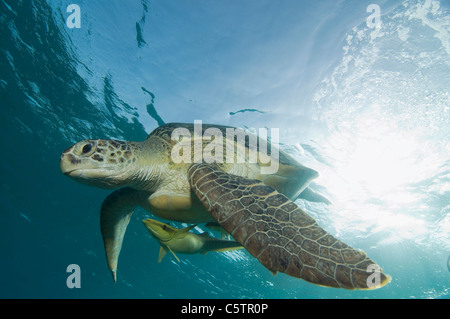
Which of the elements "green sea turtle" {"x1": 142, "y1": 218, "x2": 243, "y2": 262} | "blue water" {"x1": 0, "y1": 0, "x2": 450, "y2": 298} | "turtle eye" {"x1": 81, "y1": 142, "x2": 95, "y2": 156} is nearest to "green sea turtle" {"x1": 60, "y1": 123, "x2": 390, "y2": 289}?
"turtle eye" {"x1": 81, "y1": 142, "x2": 95, "y2": 156}

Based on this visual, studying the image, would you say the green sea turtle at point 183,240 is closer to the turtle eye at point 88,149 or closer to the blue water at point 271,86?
the turtle eye at point 88,149

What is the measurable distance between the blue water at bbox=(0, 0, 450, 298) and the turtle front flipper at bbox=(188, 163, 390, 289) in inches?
218

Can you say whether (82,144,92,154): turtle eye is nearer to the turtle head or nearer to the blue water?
the turtle head

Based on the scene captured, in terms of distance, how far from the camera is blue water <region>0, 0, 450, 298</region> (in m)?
5.70

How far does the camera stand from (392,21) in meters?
5.20

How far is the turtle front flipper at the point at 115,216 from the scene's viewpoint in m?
3.91

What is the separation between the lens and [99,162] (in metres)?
2.65

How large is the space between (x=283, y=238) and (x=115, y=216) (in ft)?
12.1

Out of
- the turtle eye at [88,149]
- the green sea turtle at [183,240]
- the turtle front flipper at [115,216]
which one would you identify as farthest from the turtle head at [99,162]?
the green sea turtle at [183,240]

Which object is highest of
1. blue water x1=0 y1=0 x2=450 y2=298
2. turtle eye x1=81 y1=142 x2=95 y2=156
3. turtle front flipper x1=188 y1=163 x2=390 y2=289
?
blue water x1=0 y1=0 x2=450 y2=298

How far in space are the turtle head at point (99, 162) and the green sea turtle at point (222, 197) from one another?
11mm

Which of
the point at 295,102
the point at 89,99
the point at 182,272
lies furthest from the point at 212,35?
Answer: the point at 182,272
